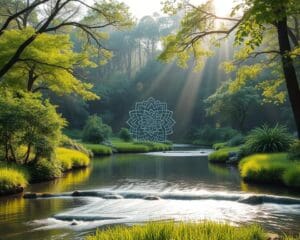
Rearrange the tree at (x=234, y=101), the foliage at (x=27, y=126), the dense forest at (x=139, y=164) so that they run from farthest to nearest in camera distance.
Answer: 1. the tree at (x=234, y=101)
2. the foliage at (x=27, y=126)
3. the dense forest at (x=139, y=164)

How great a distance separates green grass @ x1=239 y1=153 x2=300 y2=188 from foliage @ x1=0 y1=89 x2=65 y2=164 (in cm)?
1016

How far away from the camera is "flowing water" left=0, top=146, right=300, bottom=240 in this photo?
13.4m

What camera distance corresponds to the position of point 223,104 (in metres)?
50.9

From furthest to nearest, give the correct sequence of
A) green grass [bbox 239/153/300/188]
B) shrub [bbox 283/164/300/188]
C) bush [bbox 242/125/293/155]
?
bush [bbox 242/125/293/155], green grass [bbox 239/153/300/188], shrub [bbox 283/164/300/188]

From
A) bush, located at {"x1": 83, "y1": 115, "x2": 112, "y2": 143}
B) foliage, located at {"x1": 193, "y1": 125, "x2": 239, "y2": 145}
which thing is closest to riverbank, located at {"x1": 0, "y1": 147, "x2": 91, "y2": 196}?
bush, located at {"x1": 83, "y1": 115, "x2": 112, "y2": 143}

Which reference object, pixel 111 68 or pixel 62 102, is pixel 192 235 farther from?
pixel 111 68

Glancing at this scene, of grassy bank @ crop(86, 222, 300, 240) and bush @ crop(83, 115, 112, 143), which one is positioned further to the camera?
bush @ crop(83, 115, 112, 143)

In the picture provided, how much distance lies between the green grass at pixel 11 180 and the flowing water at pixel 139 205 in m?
0.63

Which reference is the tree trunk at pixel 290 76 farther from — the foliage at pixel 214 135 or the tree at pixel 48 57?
the foliage at pixel 214 135

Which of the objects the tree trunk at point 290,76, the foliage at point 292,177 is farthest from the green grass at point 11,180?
the tree trunk at point 290,76

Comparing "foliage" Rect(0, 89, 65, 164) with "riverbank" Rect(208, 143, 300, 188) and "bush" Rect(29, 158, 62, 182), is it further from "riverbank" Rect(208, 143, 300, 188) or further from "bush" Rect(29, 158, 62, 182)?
"riverbank" Rect(208, 143, 300, 188)

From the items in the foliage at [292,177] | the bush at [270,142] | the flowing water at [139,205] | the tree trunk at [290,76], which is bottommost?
the flowing water at [139,205]

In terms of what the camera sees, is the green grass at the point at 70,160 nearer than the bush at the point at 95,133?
Yes

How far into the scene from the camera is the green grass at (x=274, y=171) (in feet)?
64.2
